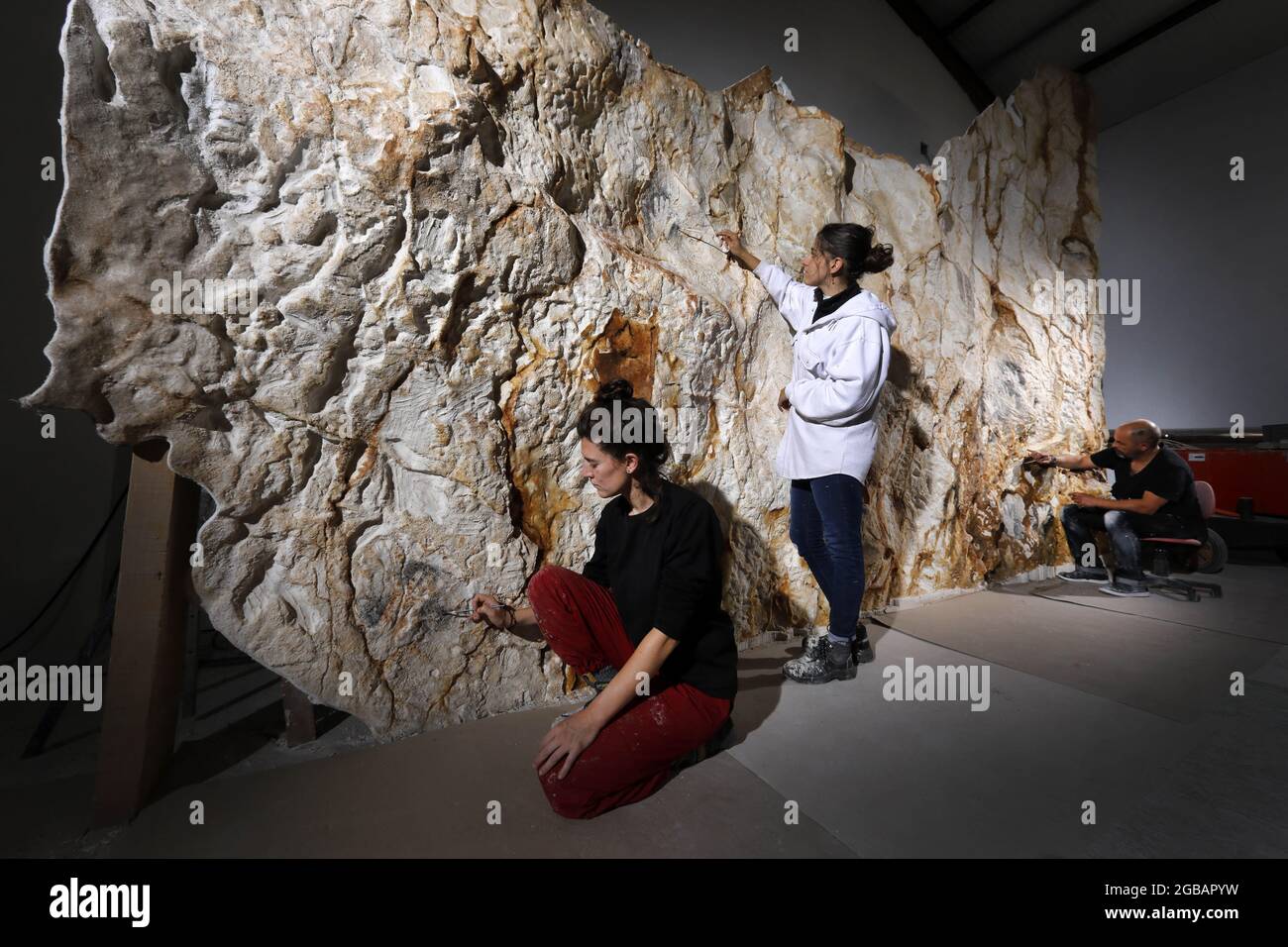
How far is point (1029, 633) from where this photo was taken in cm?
310

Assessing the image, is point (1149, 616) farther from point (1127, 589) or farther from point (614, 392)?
point (614, 392)

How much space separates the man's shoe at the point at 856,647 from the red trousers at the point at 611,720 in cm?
89

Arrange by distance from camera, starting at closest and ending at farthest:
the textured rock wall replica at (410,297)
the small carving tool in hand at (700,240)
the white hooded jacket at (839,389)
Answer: the textured rock wall replica at (410,297)
the white hooded jacket at (839,389)
the small carving tool in hand at (700,240)

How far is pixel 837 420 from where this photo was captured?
95.2 inches

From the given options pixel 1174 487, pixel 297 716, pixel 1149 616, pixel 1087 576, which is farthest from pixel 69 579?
pixel 1174 487

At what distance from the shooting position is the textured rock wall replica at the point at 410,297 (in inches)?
65.2

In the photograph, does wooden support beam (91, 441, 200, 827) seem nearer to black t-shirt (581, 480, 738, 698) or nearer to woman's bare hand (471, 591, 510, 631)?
woman's bare hand (471, 591, 510, 631)

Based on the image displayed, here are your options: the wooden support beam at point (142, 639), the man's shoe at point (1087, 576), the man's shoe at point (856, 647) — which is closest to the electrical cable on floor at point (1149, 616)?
the man's shoe at point (1087, 576)

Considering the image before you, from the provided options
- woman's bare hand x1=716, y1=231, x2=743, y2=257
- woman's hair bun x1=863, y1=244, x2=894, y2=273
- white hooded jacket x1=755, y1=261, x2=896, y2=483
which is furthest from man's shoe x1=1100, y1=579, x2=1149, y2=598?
woman's bare hand x1=716, y1=231, x2=743, y2=257

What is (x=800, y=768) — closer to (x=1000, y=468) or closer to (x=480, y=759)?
(x=480, y=759)

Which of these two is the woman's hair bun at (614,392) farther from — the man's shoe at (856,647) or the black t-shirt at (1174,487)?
the black t-shirt at (1174,487)

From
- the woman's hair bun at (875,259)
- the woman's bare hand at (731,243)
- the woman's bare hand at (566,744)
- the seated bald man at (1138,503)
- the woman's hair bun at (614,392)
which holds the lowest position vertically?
the woman's bare hand at (566,744)

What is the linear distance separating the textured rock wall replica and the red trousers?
315 mm

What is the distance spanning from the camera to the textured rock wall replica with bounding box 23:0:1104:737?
1655mm
